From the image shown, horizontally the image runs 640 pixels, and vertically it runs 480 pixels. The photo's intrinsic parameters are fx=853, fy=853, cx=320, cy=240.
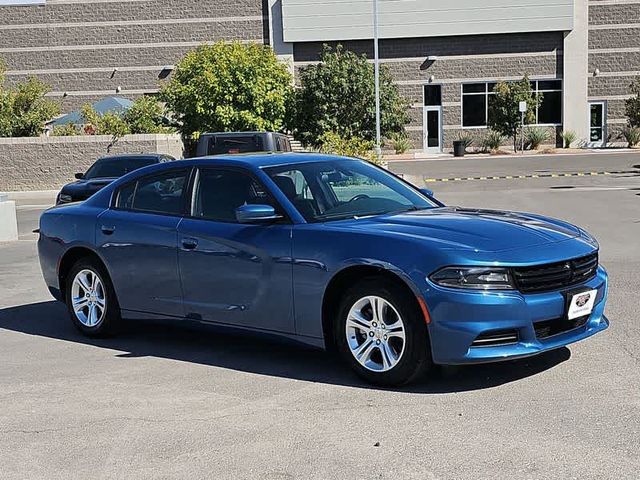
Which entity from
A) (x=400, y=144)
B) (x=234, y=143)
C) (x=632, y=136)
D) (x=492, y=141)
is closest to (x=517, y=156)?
(x=492, y=141)

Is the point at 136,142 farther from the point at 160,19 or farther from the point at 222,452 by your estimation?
the point at 222,452

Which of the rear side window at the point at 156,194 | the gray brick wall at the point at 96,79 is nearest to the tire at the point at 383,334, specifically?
the rear side window at the point at 156,194

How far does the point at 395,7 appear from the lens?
50094 millimetres

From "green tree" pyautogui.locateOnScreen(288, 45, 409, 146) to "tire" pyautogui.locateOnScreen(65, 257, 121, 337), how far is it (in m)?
33.2

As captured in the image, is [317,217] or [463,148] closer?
[317,217]

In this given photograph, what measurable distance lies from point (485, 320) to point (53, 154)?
92.5 ft

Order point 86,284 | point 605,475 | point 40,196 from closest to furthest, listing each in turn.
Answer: point 605,475
point 86,284
point 40,196

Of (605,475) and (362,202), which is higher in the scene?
(362,202)

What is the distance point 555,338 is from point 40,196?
27.2 m

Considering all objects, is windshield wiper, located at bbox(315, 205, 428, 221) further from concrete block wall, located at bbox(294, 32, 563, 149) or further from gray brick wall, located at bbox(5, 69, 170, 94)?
gray brick wall, located at bbox(5, 69, 170, 94)

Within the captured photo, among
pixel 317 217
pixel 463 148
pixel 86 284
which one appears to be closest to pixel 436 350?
pixel 317 217

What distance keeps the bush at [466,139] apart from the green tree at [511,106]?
157cm

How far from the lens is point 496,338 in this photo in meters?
5.55

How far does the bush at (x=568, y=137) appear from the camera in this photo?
50.3m
